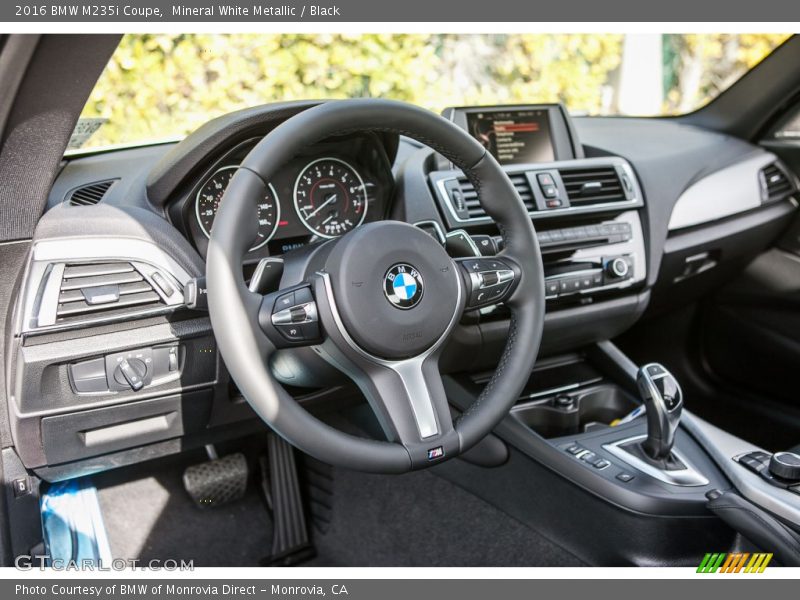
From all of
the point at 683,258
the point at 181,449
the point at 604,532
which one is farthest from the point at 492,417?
the point at 683,258

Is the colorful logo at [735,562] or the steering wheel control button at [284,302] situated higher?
the steering wheel control button at [284,302]

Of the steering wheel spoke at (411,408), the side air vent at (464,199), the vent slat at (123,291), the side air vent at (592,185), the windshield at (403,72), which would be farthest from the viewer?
the windshield at (403,72)

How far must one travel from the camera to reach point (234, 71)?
3.69 meters

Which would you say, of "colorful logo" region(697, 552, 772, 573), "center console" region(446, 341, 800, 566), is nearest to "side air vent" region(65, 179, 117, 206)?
"center console" region(446, 341, 800, 566)

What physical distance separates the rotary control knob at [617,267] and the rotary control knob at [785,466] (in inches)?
25.5

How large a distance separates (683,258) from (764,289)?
513 millimetres

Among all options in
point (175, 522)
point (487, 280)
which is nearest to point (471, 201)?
point (487, 280)

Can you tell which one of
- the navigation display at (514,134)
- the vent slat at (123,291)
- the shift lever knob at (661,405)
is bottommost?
the shift lever knob at (661,405)

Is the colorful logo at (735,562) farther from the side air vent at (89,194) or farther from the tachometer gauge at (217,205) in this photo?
the side air vent at (89,194)

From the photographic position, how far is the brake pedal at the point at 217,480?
2.32 m

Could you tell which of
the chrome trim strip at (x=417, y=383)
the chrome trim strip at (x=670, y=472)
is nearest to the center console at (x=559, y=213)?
the chrome trim strip at (x=670, y=472)

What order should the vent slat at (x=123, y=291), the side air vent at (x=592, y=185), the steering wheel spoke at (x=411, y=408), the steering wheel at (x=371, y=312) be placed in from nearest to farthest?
the steering wheel at (x=371, y=312) → the steering wheel spoke at (x=411, y=408) → the vent slat at (x=123, y=291) → the side air vent at (x=592, y=185)

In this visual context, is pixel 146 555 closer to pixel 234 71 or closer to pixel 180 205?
pixel 180 205

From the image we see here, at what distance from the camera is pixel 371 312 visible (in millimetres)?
1331
